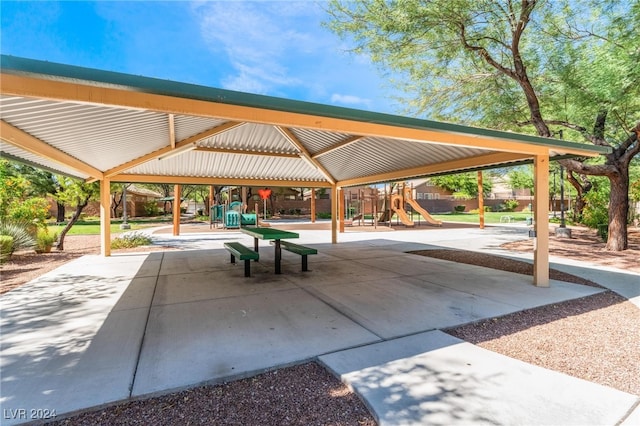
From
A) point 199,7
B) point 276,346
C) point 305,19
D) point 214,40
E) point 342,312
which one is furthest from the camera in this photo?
point 214,40

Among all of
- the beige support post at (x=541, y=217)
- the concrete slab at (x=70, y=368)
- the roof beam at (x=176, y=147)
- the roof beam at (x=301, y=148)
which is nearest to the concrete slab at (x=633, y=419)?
the concrete slab at (x=70, y=368)

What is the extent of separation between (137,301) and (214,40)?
9.40 m

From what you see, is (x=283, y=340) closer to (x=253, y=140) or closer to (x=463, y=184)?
(x=253, y=140)

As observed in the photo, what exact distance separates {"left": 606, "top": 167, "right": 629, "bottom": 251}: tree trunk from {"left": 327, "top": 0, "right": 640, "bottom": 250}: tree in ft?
0.10

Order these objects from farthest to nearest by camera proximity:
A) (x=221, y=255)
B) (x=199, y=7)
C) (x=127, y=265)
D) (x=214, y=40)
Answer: (x=214, y=40)
(x=221, y=255)
(x=199, y=7)
(x=127, y=265)

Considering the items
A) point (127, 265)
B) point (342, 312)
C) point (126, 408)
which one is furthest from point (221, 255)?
point (126, 408)

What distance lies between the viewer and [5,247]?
8102 millimetres

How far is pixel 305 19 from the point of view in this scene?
394 inches

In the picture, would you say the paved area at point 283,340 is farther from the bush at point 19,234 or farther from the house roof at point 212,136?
the bush at point 19,234

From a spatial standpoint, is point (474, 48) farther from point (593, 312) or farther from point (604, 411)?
point (604, 411)

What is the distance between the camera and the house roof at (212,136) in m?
2.53

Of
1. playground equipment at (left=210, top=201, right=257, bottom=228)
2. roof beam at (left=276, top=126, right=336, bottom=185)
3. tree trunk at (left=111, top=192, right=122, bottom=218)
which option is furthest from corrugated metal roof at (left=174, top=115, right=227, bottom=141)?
tree trunk at (left=111, top=192, right=122, bottom=218)

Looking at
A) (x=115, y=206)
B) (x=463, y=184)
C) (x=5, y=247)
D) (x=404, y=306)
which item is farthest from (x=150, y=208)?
(x=463, y=184)

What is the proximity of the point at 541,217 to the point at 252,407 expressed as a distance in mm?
5914
